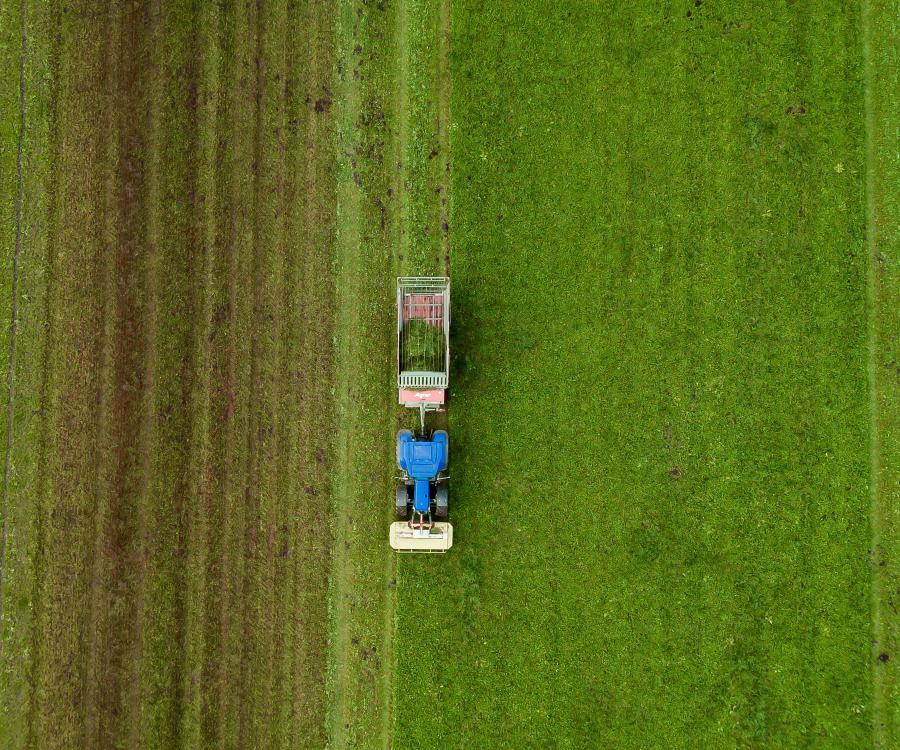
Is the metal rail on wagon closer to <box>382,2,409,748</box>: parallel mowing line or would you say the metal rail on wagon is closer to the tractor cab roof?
the tractor cab roof

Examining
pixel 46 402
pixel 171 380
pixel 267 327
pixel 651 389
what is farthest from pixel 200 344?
pixel 651 389

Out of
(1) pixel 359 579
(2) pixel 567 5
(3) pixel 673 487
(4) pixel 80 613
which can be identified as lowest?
(4) pixel 80 613

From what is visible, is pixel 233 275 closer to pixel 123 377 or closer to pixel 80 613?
pixel 123 377

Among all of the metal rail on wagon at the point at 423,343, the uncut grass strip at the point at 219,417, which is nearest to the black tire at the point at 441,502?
the metal rail on wagon at the point at 423,343

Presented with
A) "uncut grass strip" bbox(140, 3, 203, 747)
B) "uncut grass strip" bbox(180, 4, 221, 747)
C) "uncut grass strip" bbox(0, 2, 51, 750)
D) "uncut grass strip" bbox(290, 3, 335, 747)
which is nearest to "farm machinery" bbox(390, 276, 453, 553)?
"uncut grass strip" bbox(290, 3, 335, 747)

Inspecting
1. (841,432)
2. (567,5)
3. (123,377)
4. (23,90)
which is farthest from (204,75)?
(841,432)

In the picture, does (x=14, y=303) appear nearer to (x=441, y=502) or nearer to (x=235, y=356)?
(x=235, y=356)

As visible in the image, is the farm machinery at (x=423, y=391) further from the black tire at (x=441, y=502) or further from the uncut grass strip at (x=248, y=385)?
the uncut grass strip at (x=248, y=385)
